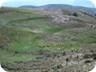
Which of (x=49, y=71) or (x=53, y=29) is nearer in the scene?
(x=49, y=71)

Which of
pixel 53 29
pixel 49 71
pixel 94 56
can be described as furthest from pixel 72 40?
pixel 49 71

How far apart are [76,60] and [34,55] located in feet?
4.45

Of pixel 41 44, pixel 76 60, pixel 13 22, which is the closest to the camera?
pixel 76 60

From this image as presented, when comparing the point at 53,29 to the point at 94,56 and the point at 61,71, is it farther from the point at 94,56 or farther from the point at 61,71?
the point at 61,71

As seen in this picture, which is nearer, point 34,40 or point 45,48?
point 45,48

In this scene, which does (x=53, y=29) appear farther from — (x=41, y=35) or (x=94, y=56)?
(x=94, y=56)

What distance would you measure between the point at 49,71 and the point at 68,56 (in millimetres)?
1684

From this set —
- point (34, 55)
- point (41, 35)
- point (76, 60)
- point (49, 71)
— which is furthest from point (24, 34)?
point (49, 71)

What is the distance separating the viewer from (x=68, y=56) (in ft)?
25.3

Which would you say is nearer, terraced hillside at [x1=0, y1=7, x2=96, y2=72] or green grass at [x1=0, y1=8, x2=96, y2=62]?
terraced hillside at [x1=0, y1=7, x2=96, y2=72]

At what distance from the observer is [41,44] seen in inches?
345

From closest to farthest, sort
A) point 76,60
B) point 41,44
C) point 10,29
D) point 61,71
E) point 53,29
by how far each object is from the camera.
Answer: point 61,71, point 76,60, point 41,44, point 10,29, point 53,29

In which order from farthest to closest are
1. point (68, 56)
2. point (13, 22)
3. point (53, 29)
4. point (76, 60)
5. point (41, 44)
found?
point (13, 22) → point (53, 29) → point (41, 44) → point (68, 56) → point (76, 60)

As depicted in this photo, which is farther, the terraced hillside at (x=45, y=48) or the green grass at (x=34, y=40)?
the green grass at (x=34, y=40)
